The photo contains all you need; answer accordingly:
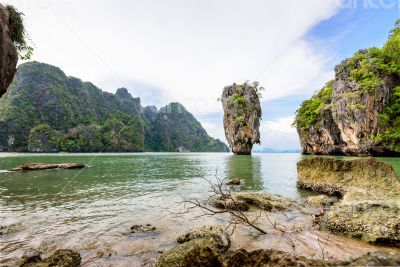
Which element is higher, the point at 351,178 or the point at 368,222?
the point at 351,178

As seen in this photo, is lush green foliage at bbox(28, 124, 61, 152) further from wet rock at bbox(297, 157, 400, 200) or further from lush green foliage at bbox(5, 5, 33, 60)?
wet rock at bbox(297, 157, 400, 200)

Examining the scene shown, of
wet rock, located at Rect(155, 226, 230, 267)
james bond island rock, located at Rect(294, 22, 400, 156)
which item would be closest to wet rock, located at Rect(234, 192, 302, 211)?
wet rock, located at Rect(155, 226, 230, 267)

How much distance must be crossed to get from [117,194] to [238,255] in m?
11.2

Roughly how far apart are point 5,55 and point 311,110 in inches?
2531

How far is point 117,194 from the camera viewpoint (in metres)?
→ 13.7

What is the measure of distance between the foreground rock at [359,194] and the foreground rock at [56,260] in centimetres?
679

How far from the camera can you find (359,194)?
927 centimetres

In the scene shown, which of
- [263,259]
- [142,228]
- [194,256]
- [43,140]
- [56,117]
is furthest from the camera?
[56,117]

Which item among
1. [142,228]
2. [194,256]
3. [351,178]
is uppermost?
[351,178]

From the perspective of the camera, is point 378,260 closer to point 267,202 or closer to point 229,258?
point 229,258

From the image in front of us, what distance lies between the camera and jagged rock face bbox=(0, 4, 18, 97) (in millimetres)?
11716

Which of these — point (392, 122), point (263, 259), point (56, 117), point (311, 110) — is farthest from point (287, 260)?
point (56, 117)

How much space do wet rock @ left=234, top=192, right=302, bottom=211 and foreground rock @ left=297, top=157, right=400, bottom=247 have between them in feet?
6.75

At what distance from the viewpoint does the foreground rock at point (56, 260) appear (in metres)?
4.57
